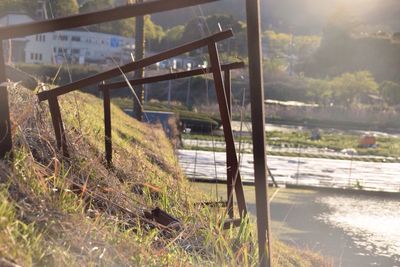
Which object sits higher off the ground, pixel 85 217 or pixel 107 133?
pixel 107 133

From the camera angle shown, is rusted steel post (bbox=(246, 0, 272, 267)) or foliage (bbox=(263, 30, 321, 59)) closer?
rusted steel post (bbox=(246, 0, 272, 267))

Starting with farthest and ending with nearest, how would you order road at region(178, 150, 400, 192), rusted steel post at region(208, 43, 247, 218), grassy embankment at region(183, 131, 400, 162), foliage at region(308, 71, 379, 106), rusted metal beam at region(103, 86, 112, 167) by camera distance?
foliage at region(308, 71, 379, 106) < grassy embankment at region(183, 131, 400, 162) < road at region(178, 150, 400, 192) < rusted metal beam at region(103, 86, 112, 167) < rusted steel post at region(208, 43, 247, 218)

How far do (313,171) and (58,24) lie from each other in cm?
3038

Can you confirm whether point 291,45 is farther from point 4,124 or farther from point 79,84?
point 4,124

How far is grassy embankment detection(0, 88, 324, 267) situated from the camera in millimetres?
3893

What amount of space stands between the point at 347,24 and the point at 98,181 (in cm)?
14734

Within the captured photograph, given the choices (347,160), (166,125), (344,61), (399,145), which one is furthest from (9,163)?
(344,61)

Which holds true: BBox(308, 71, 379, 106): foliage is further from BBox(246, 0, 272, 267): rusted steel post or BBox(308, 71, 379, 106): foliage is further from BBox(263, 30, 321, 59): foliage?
BBox(246, 0, 272, 267): rusted steel post

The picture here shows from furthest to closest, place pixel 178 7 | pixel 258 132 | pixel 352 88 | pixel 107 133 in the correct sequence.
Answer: pixel 352 88 < pixel 107 133 < pixel 258 132 < pixel 178 7

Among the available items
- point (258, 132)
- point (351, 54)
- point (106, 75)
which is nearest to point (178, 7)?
point (258, 132)

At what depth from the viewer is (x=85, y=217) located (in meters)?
4.42

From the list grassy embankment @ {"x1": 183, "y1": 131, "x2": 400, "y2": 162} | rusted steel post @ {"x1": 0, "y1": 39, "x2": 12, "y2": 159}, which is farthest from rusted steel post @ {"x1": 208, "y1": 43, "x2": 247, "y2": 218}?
grassy embankment @ {"x1": 183, "y1": 131, "x2": 400, "y2": 162}

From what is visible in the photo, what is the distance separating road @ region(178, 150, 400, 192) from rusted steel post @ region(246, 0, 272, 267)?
16.8m

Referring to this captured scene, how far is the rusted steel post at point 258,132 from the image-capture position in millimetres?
5004
